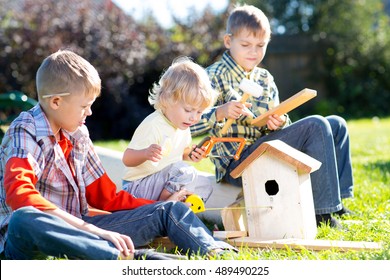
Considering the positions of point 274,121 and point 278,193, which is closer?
point 278,193

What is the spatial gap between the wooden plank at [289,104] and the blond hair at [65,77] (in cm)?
96

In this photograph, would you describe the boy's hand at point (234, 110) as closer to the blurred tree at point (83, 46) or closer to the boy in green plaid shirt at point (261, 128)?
the boy in green plaid shirt at point (261, 128)

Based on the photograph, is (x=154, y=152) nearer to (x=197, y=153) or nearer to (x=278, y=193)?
(x=197, y=153)

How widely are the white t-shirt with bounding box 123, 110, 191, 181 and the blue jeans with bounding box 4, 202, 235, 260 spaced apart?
452 mm

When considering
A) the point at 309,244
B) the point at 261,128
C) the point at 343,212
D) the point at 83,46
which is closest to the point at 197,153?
the point at 261,128

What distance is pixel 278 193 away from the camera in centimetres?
296

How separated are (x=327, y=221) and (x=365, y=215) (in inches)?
14.4

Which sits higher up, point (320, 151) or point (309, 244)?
point (320, 151)

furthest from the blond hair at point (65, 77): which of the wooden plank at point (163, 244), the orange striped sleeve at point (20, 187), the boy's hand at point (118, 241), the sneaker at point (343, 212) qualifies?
the sneaker at point (343, 212)

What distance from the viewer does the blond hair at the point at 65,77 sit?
261cm

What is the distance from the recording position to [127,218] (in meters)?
2.74

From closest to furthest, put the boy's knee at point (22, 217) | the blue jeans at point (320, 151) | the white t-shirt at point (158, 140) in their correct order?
1. the boy's knee at point (22, 217)
2. the white t-shirt at point (158, 140)
3. the blue jeans at point (320, 151)

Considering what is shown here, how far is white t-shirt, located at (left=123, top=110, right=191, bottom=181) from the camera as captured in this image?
10.3ft
